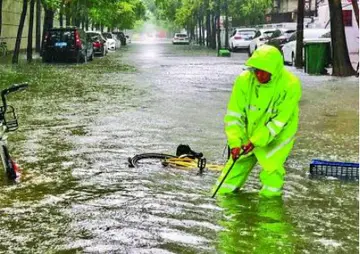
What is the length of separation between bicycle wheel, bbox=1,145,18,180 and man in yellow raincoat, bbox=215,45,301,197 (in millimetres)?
2522

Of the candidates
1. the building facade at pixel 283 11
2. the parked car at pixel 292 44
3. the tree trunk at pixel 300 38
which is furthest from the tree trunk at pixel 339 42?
the building facade at pixel 283 11

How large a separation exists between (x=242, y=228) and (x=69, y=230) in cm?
136

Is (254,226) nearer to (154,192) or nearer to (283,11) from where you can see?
(154,192)

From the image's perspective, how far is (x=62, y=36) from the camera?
104 ft

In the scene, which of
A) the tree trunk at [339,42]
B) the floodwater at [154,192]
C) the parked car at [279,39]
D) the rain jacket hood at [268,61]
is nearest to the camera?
the floodwater at [154,192]

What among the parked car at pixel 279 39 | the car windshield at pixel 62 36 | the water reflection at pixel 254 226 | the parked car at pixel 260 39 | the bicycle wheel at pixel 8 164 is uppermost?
the bicycle wheel at pixel 8 164

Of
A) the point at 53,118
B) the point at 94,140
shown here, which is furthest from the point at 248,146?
the point at 53,118

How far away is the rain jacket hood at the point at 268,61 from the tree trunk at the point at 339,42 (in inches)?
689

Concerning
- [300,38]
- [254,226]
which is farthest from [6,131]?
[300,38]

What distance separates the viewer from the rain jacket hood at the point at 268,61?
6.00 metres

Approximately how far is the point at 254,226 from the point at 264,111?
A: 1.00 metres

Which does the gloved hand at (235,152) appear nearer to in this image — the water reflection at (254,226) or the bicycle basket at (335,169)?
the water reflection at (254,226)

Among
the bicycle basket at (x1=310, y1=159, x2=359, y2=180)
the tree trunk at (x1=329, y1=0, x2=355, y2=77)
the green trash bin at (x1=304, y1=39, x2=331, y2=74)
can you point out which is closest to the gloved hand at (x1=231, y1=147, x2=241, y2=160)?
the bicycle basket at (x1=310, y1=159, x2=359, y2=180)

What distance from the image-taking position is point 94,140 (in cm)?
→ 1038
